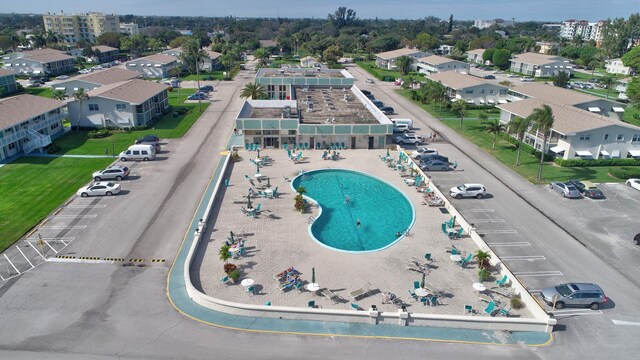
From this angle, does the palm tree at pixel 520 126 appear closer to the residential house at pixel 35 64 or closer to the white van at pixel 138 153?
the white van at pixel 138 153

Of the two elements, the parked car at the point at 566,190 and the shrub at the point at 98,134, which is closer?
the parked car at the point at 566,190

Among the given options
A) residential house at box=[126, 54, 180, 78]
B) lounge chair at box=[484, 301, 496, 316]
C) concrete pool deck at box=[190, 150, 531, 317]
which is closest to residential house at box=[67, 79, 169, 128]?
concrete pool deck at box=[190, 150, 531, 317]

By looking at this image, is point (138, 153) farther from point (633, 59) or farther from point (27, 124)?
point (633, 59)

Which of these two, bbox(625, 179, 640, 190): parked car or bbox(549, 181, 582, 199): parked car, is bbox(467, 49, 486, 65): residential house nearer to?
bbox(625, 179, 640, 190): parked car

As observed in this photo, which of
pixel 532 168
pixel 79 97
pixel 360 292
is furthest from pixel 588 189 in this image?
pixel 79 97

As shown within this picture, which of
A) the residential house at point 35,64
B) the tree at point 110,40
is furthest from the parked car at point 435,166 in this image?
the tree at point 110,40
